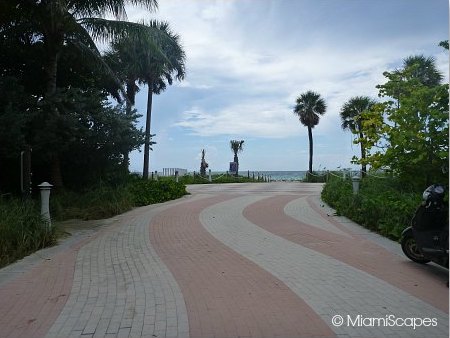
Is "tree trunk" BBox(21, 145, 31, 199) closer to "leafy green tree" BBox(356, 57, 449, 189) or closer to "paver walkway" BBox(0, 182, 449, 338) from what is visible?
"paver walkway" BBox(0, 182, 449, 338)

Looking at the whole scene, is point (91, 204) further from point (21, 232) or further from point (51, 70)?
point (21, 232)

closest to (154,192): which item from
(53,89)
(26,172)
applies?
(53,89)

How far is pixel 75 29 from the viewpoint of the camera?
13.7 m

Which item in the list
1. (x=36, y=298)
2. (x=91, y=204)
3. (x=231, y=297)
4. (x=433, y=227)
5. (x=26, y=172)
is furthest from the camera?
(x=91, y=204)

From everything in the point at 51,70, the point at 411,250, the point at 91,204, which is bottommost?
the point at 411,250

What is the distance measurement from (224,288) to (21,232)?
434 cm

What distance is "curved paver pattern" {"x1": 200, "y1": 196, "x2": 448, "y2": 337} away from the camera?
4.43m

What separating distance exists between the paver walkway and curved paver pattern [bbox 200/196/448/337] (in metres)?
0.01

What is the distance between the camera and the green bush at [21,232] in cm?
748

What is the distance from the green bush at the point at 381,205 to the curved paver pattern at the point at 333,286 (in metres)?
2.04

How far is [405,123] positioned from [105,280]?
269 inches

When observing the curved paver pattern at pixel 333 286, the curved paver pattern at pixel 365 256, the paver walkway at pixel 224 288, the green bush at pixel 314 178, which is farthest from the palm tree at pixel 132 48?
the green bush at pixel 314 178

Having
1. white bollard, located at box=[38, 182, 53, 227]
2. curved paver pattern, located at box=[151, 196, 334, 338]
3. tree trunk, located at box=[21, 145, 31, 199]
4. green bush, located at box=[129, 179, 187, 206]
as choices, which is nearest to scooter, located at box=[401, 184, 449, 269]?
curved paver pattern, located at box=[151, 196, 334, 338]

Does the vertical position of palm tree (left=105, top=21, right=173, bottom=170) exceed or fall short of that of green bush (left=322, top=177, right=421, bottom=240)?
it exceeds it
